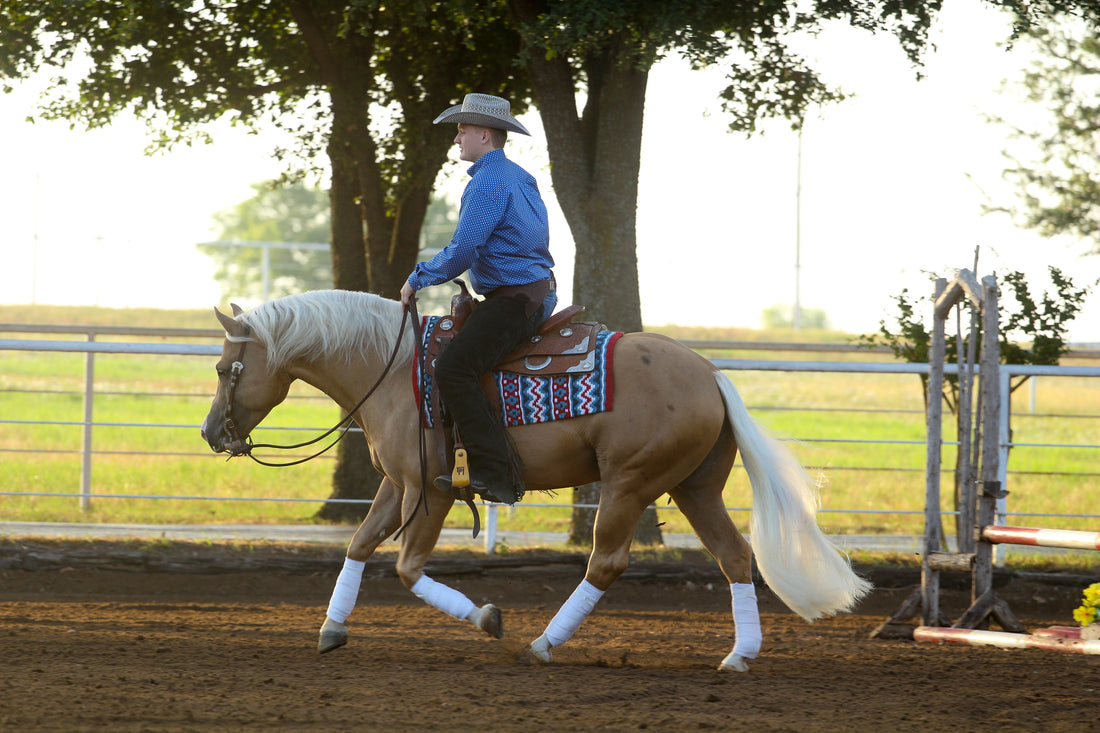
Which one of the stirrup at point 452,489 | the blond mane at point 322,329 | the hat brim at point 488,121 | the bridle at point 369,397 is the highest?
the hat brim at point 488,121

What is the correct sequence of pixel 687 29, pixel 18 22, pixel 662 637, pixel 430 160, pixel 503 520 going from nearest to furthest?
pixel 662 637 → pixel 687 29 → pixel 18 22 → pixel 430 160 → pixel 503 520

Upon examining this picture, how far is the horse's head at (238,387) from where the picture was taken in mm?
5066

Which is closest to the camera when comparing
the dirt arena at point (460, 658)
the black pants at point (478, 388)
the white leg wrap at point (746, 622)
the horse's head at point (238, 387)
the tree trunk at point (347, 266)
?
the dirt arena at point (460, 658)

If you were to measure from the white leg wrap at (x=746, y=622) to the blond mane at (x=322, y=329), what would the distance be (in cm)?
190

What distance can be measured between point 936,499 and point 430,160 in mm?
5361

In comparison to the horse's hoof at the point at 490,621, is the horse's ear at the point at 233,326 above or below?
above

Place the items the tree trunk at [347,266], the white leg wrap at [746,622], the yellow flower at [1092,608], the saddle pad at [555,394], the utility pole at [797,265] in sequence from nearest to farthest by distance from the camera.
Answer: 1. the saddle pad at [555,394]
2. the white leg wrap at [746,622]
3. the yellow flower at [1092,608]
4. the tree trunk at [347,266]
5. the utility pole at [797,265]

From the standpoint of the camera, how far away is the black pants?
4.71 meters

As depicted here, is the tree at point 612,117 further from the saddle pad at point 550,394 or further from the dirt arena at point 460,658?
the saddle pad at point 550,394

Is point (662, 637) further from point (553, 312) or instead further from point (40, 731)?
point (40, 731)

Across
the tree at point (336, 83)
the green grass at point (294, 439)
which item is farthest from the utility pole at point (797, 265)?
the tree at point (336, 83)

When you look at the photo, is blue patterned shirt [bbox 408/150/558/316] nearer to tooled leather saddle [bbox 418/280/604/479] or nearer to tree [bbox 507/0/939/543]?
tooled leather saddle [bbox 418/280/604/479]

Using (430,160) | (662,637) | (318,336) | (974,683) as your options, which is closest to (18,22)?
(430,160)

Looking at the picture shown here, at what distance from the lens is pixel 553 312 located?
505cm
